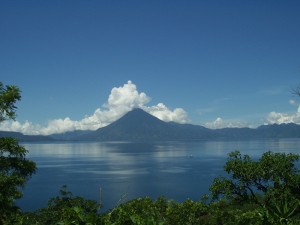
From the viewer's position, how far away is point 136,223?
7.86 meters

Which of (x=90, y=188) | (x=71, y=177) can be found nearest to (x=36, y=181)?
(x=71, y=177)

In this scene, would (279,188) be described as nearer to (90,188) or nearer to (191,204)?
(191,204)

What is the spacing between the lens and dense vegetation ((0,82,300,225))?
8.44 metres

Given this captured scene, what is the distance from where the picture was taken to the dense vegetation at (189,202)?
8438mm

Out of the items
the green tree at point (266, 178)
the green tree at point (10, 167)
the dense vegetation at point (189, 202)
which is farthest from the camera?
the green tree at point (266, 178)

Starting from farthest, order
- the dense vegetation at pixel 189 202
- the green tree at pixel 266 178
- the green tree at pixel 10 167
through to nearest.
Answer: the green tree at pixel 266 178, the green tree at pixel 10 167, the dense vegetation at pixel 189 202

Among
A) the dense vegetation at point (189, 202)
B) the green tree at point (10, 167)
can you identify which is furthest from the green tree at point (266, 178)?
the green tree at point (10, 167)

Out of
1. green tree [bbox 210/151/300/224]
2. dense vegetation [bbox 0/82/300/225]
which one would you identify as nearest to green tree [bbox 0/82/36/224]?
dense vegetation [bbox 0/82/300/225]

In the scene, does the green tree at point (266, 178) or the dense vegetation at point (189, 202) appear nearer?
the dense vegetation at point (189, 202)

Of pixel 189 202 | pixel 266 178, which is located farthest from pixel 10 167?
pixel 189 202

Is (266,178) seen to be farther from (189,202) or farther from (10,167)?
(10,167)

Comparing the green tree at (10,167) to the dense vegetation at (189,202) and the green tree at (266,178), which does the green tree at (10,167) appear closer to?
the dense vegetation at (189,202)

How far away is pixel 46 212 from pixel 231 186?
19749 mm

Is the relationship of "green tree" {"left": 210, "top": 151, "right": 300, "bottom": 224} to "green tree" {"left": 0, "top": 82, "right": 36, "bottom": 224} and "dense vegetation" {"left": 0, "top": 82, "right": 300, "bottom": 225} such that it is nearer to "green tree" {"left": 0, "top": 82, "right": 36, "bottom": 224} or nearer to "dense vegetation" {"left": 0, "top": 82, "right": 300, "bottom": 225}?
"dense vegetation" {"left": 0, "top": 82, "right": 300, "bottom": 225}
